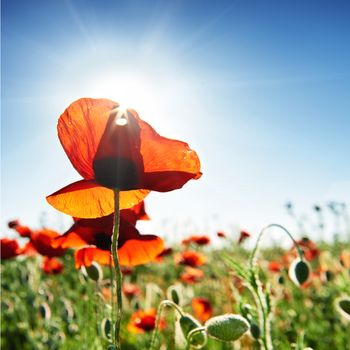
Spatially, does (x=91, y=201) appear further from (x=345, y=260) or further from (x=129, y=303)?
(x=129, y=303)

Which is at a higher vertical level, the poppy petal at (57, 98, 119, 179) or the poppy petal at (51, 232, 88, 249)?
the poppy petal at (57, 98, 119, 179)

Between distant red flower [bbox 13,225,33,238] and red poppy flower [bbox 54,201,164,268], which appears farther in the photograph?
distant red flower [bbox 13,225,33,238]

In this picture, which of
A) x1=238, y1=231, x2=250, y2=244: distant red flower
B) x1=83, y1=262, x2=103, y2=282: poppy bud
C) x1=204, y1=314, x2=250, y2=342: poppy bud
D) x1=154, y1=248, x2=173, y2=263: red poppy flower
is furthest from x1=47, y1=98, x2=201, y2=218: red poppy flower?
x1=238, y1=231, x2=250, y2=244: distant red flower

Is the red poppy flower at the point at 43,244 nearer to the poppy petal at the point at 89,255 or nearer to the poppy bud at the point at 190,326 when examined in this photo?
the poppy petal at the point at 89,255

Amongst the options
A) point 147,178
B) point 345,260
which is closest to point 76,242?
point 147,178

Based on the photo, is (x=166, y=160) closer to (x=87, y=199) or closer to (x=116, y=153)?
(x=116, y=153)

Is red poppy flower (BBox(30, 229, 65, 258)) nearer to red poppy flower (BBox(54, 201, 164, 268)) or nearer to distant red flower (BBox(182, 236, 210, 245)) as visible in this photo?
red poppy flower (BBox(54, 201, 164, 268))

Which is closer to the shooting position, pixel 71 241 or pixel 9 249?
pixel 71 241

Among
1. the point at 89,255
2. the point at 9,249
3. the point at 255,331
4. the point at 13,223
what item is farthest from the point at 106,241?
the point at 13,223
